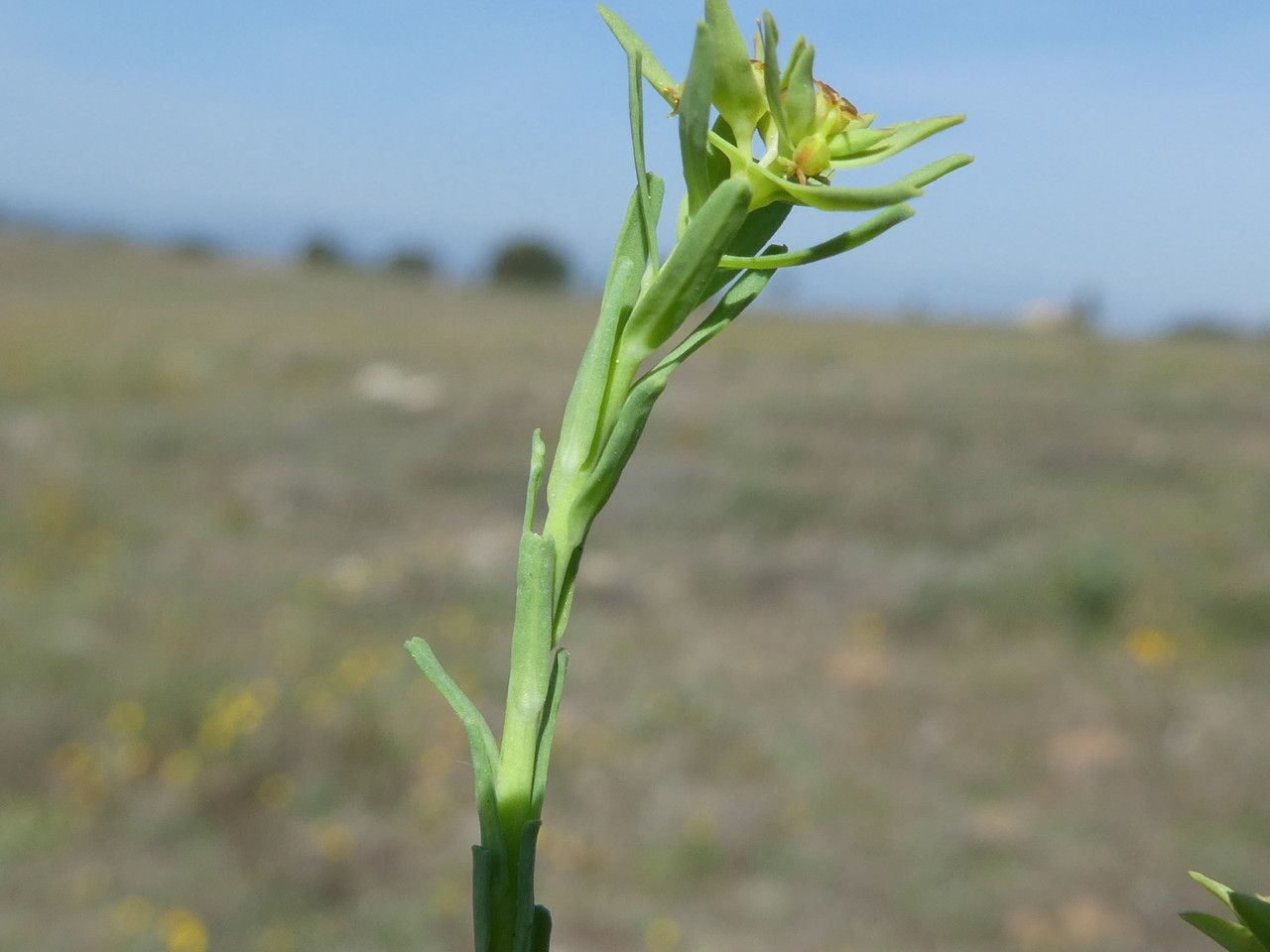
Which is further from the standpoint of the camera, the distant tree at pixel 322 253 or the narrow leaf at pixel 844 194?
the distant tree at pixel 322 253

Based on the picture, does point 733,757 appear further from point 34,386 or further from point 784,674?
point 34,386

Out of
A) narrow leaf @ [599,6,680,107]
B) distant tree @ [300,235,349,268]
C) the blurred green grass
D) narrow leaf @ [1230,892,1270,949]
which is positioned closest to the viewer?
narrow leaf @ [1230,892,1270,949]

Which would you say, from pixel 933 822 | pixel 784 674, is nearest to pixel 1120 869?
pixel 933 822

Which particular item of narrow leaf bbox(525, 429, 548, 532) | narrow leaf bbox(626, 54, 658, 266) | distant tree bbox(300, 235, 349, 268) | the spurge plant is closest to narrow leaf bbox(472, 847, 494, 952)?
the spurge plant

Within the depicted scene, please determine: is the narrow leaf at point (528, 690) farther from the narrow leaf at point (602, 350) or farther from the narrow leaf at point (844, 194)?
the narrow leaf at point (844, 194)

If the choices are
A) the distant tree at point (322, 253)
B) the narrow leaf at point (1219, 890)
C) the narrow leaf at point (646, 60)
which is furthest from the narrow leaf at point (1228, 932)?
the distant tree at point (322, 253)

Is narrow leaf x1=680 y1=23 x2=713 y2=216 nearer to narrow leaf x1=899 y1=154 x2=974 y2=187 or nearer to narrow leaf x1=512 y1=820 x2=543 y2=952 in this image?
narrow leaf x1=899 y1=154 x2=974 y2=187

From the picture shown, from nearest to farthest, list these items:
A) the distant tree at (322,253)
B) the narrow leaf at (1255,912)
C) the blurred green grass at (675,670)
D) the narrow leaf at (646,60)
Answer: the narrow leaf at (1255,912) → the narrow leaf at (646,60) → the blurred green grass at (675,670) → the distant tree at (322,253)
